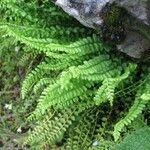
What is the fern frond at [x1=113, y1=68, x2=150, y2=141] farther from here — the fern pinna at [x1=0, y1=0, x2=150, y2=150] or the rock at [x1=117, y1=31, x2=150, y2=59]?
the rock at [x1=117, y1=31, x2=150, y2=59]

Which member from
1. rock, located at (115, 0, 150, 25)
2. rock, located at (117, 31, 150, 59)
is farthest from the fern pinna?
rock, located at (115, 0, 150, 25)

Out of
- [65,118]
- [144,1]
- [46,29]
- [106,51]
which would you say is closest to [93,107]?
[65,118]

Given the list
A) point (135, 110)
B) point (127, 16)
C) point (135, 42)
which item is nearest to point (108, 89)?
point (135, 110)

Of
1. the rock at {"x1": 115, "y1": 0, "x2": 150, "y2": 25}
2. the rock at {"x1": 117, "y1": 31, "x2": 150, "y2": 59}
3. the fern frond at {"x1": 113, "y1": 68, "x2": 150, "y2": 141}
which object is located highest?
the rock at {"x1": 115, "y1": 0, "x2": 150, "y2": 25}

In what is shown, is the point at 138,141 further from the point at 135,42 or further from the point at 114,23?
the point at 114,23

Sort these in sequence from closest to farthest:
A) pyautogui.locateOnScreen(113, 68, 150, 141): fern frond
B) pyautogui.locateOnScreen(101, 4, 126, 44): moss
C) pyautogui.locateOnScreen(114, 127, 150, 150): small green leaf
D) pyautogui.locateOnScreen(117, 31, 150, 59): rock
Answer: pyautogui.locateOnScreen(114, 127, 150, 150): small green leaf → pyautogui.locateOnScreen(113, 68, 150, 141): fern frond → pyautogui.locateOnScreen(101, 4, 126, 44): moss → pyautogui.locateOnScreen(117, 31, 150, 59): rock

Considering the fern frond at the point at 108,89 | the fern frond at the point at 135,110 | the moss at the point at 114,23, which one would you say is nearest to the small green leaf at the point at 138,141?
the fern frond at the point at 135,110
